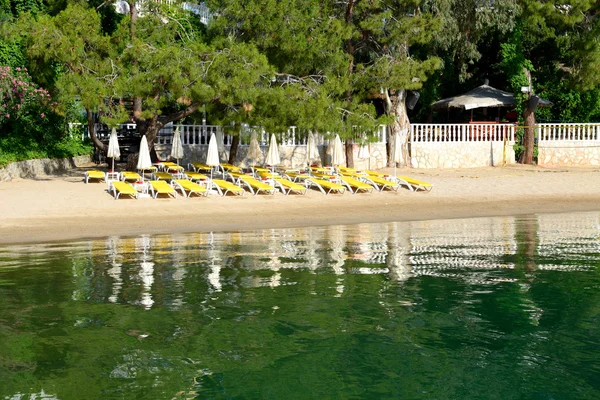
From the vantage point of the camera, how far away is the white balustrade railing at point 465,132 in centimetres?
3388

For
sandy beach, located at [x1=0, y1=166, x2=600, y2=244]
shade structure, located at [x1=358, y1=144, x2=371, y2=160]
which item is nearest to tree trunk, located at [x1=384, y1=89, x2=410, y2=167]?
shade structure, located at [x1=358, y1=144, x2=371, y2=160]

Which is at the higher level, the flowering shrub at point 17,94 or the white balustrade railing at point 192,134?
the flowering shrub at point 17,94

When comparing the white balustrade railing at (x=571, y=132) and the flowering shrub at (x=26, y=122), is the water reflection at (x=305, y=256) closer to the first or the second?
the flowering shrub at (x=26, y=122)

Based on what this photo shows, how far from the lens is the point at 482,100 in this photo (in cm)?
3625

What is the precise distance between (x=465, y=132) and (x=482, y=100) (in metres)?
2.58

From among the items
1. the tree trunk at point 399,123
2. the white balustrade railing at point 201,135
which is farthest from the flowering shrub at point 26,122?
the tree trunk at point 399,123

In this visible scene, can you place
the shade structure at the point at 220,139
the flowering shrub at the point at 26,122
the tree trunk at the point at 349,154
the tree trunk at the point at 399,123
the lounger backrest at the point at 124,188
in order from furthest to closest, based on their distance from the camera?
1. the tree trunk at the point at 399,123
2. the tree trunk at the point at 349,154
3. the shade structure at the point at 220,139
4. the flowering shrub at the point at 26,122
5. the lounger backrest at the point at 124,188

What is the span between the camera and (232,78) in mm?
24016

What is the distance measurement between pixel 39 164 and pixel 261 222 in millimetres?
9883

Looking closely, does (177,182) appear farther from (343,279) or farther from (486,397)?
(486,397)

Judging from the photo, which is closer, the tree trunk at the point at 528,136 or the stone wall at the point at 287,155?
the stone wall at the point at 287,155

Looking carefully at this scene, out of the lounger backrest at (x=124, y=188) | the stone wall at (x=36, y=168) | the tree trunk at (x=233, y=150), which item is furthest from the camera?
the tree trunk at (x=233, y=150)

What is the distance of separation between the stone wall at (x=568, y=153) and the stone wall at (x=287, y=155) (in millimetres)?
6679

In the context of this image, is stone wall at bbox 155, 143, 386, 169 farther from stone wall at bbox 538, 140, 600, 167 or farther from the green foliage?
stone wall at bbox 538, 140, 600, 167
